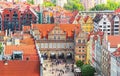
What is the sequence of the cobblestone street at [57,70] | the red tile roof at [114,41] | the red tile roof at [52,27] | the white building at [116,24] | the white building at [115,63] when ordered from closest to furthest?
the white building at [115,63]
the red tile roof at [114,41]
the cobblestone street at [57,70]
the red tile roof at [52,27]
the white building at [116,24]

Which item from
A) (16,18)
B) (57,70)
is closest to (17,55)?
(57,70)

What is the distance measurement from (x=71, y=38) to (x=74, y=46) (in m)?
2.35

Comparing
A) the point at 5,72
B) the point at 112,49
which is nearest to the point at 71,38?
the point at 112,49

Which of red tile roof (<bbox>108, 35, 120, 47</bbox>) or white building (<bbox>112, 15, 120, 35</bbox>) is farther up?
red tile roof (<bbox>108, 35, 120, 47</bbox>)

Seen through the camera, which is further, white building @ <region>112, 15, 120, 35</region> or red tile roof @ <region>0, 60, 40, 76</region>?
white building @ <region>112, 15, 120, 35</region>

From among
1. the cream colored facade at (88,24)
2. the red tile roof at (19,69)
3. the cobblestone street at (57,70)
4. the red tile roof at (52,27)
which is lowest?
the cobblestone street at (57,70)

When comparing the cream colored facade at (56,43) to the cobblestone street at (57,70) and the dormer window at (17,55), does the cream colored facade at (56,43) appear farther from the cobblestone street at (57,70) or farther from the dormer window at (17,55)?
the dormer window at (17,55)

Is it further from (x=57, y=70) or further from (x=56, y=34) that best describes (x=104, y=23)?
(x=57, y=70)

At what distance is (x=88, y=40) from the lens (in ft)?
334

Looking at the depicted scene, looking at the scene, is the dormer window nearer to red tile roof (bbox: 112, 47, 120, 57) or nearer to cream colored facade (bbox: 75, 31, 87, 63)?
red tile roof (bbox: 112, 47, 120, 57)

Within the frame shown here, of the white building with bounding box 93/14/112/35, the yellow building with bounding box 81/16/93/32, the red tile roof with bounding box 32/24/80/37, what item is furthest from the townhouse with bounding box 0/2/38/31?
the red tile roof with bounding box 32/24/80/37

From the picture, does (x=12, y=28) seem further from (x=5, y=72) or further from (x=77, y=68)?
(x=5, y=72)

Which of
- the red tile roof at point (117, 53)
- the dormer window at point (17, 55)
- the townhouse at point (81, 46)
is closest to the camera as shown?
the dormer window at point (17, 55)

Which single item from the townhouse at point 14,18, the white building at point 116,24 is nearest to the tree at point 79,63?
the white building at point 116,24
